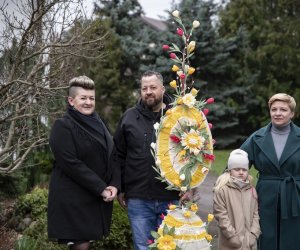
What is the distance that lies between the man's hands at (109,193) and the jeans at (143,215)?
0.34m

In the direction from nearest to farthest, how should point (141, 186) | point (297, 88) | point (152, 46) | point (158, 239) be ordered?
point (158, 239)
point (141, 186)
point (152, 46)
point (297, 88)

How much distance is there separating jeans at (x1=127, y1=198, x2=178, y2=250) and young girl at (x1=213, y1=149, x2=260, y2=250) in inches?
16.2

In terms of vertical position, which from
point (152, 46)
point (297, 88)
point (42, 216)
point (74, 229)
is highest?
point (152, 46)

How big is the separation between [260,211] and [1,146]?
3577 mm

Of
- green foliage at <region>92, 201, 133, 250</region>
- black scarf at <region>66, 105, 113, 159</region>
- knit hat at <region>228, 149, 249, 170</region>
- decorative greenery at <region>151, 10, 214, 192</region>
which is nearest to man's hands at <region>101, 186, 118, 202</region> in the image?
black scarf at <region>66, 105, 113, 159</region>

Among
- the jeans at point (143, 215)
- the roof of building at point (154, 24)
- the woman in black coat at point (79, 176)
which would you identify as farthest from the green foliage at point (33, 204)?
the roof of building at point (154, 24)

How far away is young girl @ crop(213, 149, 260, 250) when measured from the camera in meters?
3.99

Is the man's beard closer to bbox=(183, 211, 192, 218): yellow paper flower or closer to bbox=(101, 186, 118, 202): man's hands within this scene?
bbox=(101, 186, 118, 202): man's hands

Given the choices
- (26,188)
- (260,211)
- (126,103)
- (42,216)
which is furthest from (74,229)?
(126,103)

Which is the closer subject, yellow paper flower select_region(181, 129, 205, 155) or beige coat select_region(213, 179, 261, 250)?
yellow paper flower select_region(181, 129, 205, 155)

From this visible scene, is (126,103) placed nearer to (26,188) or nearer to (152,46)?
(152,46)

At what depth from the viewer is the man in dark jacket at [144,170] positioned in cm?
400

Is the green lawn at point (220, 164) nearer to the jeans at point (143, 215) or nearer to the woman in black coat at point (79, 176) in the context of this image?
the jeans at point (143, 215)

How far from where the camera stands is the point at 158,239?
3.57 meters
